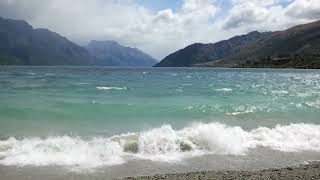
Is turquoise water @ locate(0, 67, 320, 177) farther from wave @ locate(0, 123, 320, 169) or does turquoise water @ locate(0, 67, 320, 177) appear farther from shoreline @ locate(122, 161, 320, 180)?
shoreline @ locate(122, 161, 320, 180)

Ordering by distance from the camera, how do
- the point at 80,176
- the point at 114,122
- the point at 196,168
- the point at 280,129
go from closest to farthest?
1. the point at 80,176
2. the point at 196,168
3. the point at 280,129
4. the point at 114,122

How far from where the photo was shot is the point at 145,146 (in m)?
22.7

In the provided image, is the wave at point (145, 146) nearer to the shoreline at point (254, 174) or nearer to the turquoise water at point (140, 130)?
the turquoise water at point (140, 130)

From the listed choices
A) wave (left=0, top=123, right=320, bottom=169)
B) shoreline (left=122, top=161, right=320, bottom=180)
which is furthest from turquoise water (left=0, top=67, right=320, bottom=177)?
shoreline (left=122, top=161, right=320, bottom=180)

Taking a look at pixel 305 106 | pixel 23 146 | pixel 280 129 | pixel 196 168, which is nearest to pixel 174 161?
pixel 196 168

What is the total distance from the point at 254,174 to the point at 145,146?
7278 millimetres

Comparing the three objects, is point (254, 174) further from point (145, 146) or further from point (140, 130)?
point (140, 130)

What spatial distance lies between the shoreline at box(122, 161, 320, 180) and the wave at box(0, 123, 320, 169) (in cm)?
343

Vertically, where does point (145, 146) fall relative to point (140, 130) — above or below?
above

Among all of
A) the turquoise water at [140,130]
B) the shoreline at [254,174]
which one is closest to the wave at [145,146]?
the turquoise water at [140,130]

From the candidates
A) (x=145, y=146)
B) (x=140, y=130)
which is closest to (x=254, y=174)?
(x=145, y=146)

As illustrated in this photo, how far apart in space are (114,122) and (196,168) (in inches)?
562

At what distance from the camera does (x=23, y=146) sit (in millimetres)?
21984

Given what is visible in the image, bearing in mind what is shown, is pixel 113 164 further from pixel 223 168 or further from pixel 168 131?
pixel 168 131
